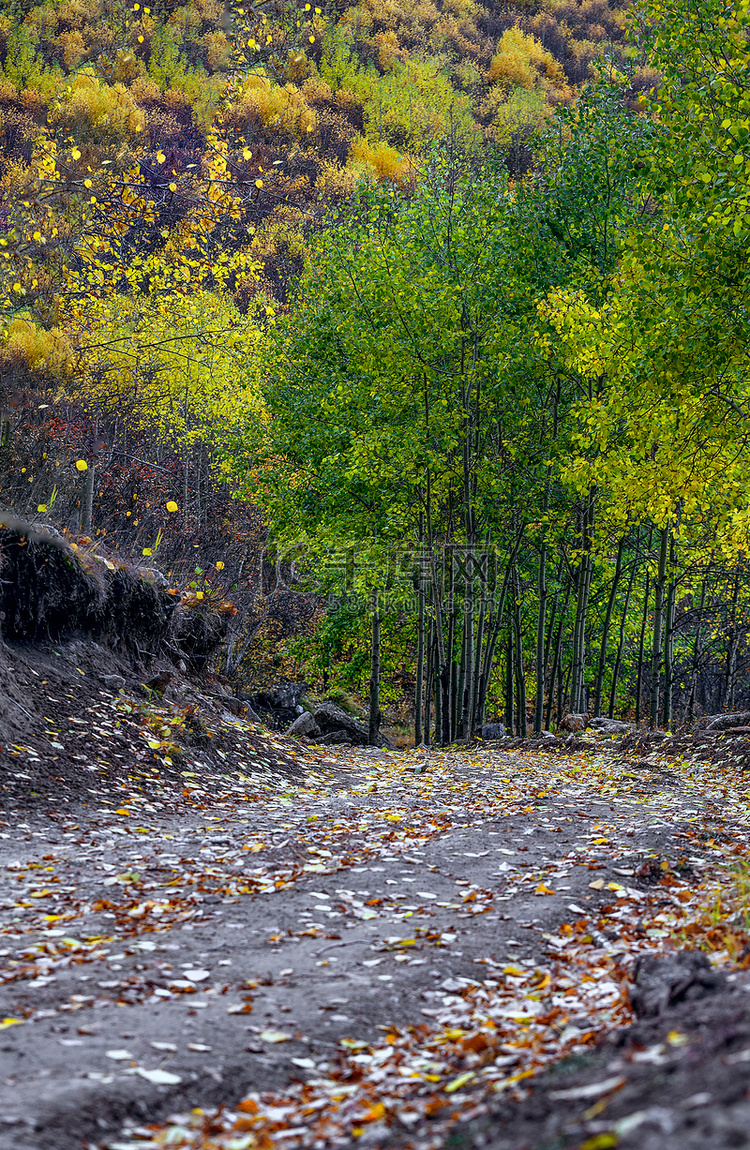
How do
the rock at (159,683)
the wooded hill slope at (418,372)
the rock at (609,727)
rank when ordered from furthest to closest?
the rock at (609,727), the rock at (159,683), the wooded hill slope at (418,372)

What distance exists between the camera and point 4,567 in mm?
10516

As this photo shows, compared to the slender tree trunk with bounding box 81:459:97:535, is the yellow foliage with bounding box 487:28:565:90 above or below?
above

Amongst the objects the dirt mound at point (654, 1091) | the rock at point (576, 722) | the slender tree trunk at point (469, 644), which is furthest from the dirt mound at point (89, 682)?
the rock at point (576, 722)

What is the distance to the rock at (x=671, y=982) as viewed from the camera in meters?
3.43

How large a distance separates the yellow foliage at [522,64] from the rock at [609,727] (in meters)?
72.2

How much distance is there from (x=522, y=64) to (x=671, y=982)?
286 feet

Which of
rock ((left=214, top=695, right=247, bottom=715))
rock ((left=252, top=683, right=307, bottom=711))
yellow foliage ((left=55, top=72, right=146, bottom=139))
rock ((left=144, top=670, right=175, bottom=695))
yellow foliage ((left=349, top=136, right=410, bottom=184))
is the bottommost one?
rock ((left=252, top=683, right=307, bottom=711))

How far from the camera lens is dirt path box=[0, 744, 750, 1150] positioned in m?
3.14

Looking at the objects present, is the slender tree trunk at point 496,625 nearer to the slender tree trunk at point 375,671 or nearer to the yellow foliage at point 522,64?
the slender tree trunk at point 375,671

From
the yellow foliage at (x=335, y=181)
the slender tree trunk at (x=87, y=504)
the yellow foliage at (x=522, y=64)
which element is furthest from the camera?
the yellow foliage at (x=522, y=64)

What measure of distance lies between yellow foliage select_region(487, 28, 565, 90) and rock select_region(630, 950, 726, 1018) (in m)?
84.0

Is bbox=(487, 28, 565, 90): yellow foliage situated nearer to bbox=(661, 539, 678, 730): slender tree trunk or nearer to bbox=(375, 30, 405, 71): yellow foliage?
bbox=(375, 30, 405, 71): yellow foliage

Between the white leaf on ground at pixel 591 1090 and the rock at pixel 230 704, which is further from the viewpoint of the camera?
the rock at pixel 230 704

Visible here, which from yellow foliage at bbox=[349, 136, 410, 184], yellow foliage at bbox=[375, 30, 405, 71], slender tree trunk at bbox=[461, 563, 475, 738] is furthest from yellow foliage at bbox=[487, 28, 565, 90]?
slender tree trunk at bbox=[461, 563, 475, 738]
